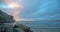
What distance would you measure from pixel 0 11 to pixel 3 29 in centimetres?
289

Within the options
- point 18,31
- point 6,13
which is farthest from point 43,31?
point 18,31

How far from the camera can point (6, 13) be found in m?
8.87

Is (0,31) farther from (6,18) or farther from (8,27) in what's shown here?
(6,18)

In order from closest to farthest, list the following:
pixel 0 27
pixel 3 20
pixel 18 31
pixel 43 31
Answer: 1. pixel 0 27
2. pixel 18 31
3. pixel 3 20
4. pixel 43 31

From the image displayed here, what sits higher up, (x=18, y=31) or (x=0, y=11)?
(x=0, y=11)

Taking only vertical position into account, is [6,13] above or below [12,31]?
above

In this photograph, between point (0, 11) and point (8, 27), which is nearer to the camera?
point (8, 27)

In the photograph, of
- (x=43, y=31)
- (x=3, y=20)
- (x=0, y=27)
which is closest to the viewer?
(x=0, y=27)

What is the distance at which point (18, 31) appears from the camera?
21.8 ft

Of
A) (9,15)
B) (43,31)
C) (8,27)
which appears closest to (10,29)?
(8,27)

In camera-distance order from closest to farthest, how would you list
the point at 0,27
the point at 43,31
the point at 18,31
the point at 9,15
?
the point at 0,27
the point at 18,31
the point at 9,15
the point at 43,31

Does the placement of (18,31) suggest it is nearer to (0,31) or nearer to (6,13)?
(0,31)

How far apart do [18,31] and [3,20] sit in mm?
1459

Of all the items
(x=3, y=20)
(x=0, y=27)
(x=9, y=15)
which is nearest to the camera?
(x=0, y=27)
